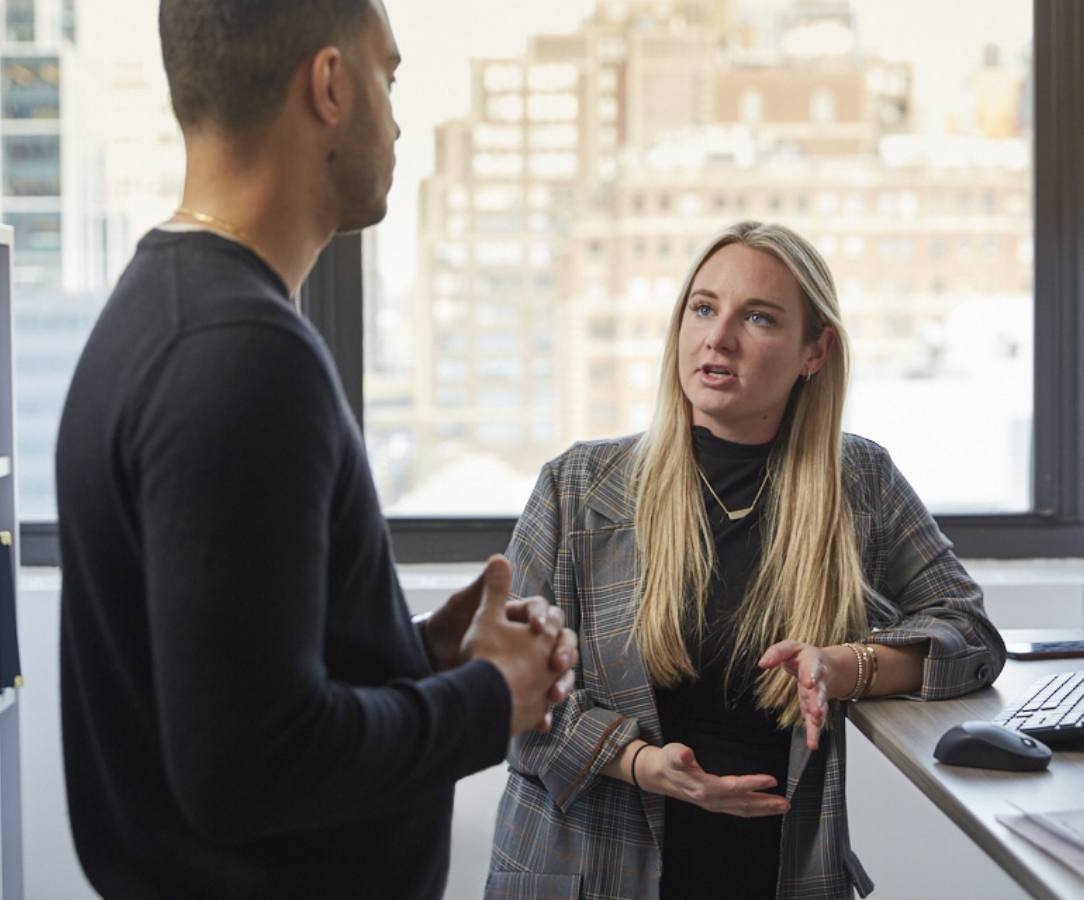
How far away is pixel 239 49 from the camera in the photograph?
2.58 feet

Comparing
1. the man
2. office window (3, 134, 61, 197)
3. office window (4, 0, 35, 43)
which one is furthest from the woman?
office window (4, 0, 35, 43)

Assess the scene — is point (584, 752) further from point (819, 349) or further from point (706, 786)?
point (819, 349)

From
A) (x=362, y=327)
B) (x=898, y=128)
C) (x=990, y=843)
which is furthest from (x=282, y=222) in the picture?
(x=898, y=128)

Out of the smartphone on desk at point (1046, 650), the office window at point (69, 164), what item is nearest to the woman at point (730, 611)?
the smartphone on desk at point (1046, 650)

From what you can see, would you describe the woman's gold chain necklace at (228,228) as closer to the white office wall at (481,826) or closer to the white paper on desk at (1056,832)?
the white paper on desk at (1056,832)

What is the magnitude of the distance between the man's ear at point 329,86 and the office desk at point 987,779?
0.82 metres

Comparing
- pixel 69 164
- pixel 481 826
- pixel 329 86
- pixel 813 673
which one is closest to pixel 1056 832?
pixel 813 673

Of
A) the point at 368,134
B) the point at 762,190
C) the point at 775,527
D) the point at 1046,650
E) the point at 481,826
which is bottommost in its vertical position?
the point at 481,826

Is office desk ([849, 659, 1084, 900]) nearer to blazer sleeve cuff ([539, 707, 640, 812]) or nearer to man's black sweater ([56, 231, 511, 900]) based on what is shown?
blazer sleeve cuff ([539, 707, 640, 812])

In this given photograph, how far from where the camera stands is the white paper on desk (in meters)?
0.88

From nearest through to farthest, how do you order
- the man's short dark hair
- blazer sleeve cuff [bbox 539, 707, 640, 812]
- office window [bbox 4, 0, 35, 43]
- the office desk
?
the man's short dark hair
the office desk
blazer sleeve cuff [bbox 539, 707, 640, 812]
office window [bbox 4, 0, 35, 43]

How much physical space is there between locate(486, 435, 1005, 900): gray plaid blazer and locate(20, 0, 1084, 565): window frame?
899 millimetres

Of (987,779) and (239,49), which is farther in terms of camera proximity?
(987,779)

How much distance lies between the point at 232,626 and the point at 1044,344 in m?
2.34
